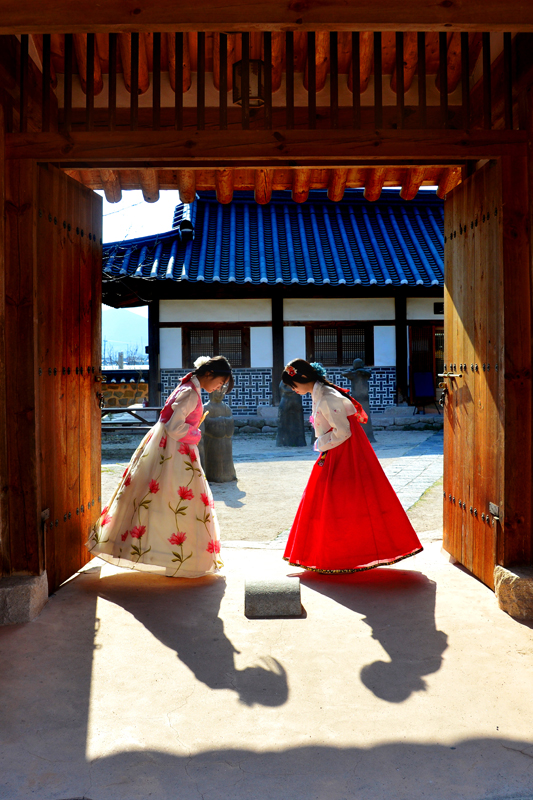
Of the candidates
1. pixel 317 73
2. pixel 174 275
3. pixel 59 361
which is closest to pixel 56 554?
pixel 59 361

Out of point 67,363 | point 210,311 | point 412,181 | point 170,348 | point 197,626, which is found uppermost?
point 210,311

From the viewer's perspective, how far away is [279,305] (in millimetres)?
14391

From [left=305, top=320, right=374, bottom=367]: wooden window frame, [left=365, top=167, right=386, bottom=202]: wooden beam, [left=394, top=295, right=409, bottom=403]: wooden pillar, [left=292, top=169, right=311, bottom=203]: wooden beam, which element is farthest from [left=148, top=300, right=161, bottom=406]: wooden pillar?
[left=365, top=167, right=386, bottom=202]: wooden beam

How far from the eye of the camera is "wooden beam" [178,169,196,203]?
4777 millimetres

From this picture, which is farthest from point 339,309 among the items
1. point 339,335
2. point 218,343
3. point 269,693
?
point 269,693

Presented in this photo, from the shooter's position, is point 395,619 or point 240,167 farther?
point 240,167

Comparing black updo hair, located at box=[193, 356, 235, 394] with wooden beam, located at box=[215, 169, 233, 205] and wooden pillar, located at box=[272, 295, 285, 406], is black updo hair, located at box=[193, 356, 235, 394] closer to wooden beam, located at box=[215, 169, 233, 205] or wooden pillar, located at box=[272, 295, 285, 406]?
wooden beam, located at box=[215, 169, 233, 205]

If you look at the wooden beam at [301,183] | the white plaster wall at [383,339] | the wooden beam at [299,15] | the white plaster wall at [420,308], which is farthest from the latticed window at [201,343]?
the wooden beam at [299,15]

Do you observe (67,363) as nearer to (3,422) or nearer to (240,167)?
(3,422)

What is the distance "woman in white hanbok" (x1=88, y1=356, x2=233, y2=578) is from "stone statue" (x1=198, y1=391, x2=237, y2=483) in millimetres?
3960

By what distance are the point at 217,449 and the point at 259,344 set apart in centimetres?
670

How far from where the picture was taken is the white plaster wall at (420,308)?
14.8m

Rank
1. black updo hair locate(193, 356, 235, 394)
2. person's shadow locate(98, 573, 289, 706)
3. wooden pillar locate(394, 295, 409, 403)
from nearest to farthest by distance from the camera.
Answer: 1. person's shadow locate(98, 573, 289, 706)
2. black updo hair locate(193, 356, 235, 394)
3. wooden pillar locate(394, 295, 409, 403)

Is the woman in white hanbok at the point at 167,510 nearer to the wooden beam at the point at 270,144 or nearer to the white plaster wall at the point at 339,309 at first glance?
the wooden beam at the point at 270,144
